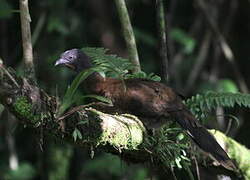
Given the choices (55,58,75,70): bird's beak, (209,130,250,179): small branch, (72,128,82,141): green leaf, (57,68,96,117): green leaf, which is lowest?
(209,130,250,179): small branch

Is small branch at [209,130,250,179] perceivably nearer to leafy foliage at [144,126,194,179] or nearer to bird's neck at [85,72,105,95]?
leafy foliage at [144,126,194,179]

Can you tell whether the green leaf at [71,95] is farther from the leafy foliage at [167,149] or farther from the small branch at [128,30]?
the small branch at [128,30]

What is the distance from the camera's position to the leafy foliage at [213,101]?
3.60 m

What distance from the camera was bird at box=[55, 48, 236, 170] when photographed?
3373mm

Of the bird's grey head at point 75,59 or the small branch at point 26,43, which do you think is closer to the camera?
the small branch at point 26,43

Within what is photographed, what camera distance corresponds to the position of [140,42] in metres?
6.41

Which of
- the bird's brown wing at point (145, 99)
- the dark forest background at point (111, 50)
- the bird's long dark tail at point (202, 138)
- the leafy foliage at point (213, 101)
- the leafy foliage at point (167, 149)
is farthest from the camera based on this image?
the dark forest background at point (111, 50)


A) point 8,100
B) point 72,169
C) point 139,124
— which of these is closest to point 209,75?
point 72,169

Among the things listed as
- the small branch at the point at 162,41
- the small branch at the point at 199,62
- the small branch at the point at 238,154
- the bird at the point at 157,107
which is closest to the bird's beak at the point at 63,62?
the bird at the point at 157,107

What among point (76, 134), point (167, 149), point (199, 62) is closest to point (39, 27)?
point (199, 62)

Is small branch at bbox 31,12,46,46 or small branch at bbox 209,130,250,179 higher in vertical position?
small branch at bbox 31,12,46,46

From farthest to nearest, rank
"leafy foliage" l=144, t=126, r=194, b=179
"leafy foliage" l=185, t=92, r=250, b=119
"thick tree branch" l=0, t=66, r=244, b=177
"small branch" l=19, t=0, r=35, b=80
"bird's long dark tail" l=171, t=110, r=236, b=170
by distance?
1. "leafy foliage" l=185, t=92, r=250, b=119
2. "bird's long dark tail" l=171, t=110, r=236, b=170
3. "leafy foliage" l=144, t=126, r=194, b=179
4. "small branch" l=19, t=0, r=35, b=80
5. "thick tree branch" l=0, t=66, r=244, b=177

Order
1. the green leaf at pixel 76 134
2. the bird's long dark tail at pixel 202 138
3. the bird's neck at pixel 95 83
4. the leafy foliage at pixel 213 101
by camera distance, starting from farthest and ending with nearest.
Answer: the bird's neck at pixel 95 83 → the leafy foliage at pixel 213 101 → the bird's long dark tail at pixel 202 138 → the green leaf at pixel 76 134

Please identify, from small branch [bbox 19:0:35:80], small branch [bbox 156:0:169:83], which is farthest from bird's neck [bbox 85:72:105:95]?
small branch [bbox 19:0:35:80]
